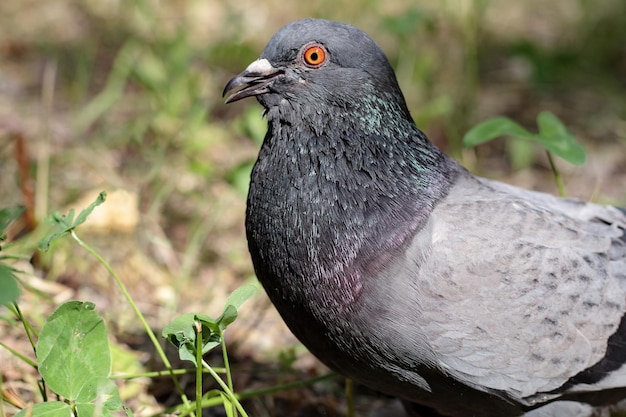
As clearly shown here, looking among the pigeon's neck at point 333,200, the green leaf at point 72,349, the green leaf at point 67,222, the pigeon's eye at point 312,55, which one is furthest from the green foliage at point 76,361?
the pigeon's eye at point 312,55

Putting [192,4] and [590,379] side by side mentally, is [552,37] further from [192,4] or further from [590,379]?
[590,379]

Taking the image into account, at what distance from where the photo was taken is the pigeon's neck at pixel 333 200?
11.2 ft

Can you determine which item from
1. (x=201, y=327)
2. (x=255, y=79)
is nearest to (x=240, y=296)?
(x=201, y=327)

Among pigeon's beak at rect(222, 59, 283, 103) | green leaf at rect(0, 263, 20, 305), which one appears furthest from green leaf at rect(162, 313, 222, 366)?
pigeon's beak at rect(222, 59, 283, 103)

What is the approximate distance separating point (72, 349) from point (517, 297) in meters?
1.91

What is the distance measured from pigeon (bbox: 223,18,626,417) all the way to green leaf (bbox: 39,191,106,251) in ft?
2.35

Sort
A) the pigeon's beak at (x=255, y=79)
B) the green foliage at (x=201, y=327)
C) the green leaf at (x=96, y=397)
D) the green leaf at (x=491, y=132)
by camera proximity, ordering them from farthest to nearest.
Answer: the green leaf at (x=491, y=132) → the pigeon's beak at (x=255, y=79) → the green leaf at (x=96, y=397) → the green foliage at (x=201, y=327)

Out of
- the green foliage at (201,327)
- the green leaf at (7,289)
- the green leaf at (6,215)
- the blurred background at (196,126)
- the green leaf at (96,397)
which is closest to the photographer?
the green leaf at (7,289)

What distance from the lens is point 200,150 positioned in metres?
6.09

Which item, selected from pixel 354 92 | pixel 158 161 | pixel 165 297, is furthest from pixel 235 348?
pixel 354 92

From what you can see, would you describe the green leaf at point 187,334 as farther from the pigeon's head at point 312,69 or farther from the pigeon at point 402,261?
the pigeon's head at point 312,69

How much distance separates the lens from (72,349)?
319cm

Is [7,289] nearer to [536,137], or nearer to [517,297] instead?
[517,297]

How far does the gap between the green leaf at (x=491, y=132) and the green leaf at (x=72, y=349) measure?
85.5 inches
